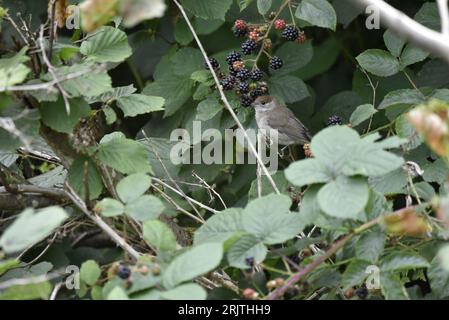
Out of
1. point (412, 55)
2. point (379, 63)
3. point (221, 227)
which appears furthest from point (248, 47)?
point (221, 227)

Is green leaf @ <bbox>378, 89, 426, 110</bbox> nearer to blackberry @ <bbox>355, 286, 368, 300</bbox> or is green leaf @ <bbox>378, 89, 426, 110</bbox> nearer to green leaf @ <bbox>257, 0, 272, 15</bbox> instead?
green leaf @ <bbox>257, 0, 272, 15</bbox>

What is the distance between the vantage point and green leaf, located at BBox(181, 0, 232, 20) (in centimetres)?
349

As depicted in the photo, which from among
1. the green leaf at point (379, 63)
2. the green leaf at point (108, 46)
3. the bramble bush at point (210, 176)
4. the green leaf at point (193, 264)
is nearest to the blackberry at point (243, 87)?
the bramble bush at point (210, 176)

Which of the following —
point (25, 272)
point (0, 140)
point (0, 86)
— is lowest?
point (25, 272)

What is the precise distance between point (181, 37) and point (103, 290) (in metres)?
2.05

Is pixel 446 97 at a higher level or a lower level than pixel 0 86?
lower

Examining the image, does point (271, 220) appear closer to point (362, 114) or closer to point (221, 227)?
point (221, 227)

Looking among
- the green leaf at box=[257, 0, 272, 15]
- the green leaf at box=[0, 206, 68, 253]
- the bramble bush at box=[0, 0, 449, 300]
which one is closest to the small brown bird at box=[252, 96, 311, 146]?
the bramble bush at box=[0, 0, 449, 300]

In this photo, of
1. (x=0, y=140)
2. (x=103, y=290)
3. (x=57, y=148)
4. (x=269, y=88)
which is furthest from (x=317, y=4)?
(x=103, y=290)

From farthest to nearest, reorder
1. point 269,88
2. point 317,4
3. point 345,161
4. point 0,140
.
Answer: point 269,88, point 317,4, point 0,140, point 345,161

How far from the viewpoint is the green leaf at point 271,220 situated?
2.14m

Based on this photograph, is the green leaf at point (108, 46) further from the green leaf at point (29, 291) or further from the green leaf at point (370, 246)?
the green leaf at point (370, 246)

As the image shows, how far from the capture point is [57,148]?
276 cm
